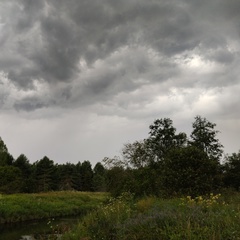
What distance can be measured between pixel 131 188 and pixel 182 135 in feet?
29.9

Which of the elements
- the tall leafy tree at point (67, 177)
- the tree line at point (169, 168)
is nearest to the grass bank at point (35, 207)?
the tree line at point (169, 168)

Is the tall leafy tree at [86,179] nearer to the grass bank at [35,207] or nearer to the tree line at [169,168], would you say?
the tree line at [169,168]

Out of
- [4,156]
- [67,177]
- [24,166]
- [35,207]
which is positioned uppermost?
[4,156]

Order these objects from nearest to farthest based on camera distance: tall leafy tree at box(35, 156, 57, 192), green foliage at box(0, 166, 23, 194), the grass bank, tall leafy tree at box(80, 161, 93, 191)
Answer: the grass bank
green foliage at box(0, 166, 23, 194)
tall leafy tree at box(35, 156, 57, 192)
tall leafy tree at box(80, 161, 93, 191)

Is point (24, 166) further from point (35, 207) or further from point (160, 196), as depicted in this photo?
point (160, 196)

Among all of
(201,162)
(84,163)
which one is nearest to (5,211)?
(201,162)

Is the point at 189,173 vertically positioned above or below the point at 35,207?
above

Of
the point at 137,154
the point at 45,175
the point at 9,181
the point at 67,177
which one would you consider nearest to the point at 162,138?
the point at 137,154

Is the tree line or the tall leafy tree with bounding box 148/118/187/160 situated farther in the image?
the tall leafy tree with bounding box 148/118/187/160

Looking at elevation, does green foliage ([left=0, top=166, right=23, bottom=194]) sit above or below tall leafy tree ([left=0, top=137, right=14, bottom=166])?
below

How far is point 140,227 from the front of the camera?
8.45m

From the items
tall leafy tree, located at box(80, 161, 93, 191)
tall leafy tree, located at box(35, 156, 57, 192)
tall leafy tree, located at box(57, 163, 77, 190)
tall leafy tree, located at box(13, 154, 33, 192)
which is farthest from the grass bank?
tall leafy tree, located at box(80, 161, 93, 191)

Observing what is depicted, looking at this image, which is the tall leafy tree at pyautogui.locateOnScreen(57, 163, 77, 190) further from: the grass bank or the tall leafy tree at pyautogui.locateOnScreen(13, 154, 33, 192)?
the grass bank

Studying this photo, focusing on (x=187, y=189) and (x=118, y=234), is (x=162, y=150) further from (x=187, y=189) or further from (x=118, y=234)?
(x=118, y=234)
